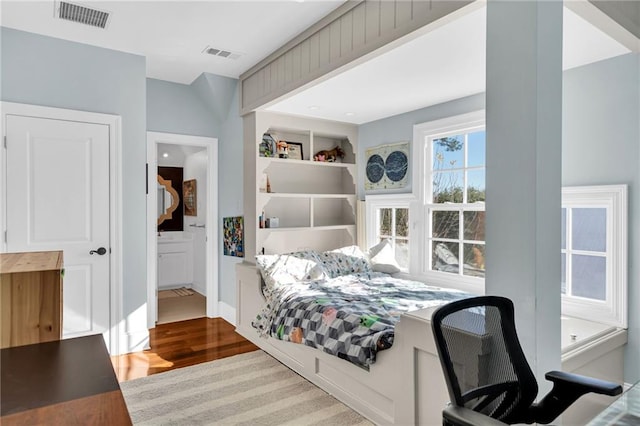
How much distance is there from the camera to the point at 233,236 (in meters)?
4.20

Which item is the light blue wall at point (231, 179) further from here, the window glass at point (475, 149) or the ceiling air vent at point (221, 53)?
the window glass at point (475, 149)

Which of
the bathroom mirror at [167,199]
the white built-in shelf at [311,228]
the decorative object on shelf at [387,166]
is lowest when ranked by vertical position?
the white built-in shelf at [311,228]

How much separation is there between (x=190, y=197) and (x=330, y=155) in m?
2.82

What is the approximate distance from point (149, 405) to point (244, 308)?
1416mm

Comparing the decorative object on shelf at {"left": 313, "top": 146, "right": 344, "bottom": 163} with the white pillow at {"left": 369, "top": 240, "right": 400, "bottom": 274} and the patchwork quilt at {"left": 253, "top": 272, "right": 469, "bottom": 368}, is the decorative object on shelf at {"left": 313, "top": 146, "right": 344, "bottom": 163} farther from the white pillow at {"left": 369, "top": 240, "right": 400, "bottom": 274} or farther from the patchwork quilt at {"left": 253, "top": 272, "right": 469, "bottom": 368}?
the patchwork quilt at {"left": 253, "top": 272, "right": 469, "bottom": 368}

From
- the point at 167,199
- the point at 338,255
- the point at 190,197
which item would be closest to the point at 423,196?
the point at 338,255

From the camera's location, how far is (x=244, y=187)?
13.1 ft

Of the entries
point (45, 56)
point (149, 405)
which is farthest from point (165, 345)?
Answer: point (45, 56)

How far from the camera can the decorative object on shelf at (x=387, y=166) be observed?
3996 mm

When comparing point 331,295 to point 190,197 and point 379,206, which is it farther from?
point 190,197

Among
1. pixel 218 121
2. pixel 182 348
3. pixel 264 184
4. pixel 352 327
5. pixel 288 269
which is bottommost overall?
pixel 182 348

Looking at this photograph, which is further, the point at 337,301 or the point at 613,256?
the point at 337,301

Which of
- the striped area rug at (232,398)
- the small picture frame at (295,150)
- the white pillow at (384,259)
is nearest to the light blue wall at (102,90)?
the striped area rug at (232,398)

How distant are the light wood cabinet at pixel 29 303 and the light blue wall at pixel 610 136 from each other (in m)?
3.02
